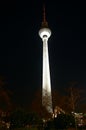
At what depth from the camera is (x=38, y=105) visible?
51375 mm

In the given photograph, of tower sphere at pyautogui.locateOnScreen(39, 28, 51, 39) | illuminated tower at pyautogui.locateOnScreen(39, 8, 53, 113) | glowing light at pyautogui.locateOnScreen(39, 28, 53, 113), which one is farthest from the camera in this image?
tower sphere at pyautogui.locateOnScreen(39, 28, 51, 39)

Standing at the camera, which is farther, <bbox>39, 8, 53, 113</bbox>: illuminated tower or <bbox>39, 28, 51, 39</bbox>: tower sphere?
<bbox>39, 28, 51, 39</bbox>: tower sphere

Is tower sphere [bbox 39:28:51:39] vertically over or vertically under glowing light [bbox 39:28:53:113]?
over

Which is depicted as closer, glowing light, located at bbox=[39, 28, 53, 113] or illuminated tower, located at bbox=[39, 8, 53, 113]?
glowing light, located at bbox=[39, 28, 53, 113]

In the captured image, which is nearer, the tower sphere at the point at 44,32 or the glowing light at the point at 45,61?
the glowing light at the point at 45,61

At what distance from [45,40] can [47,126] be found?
246 feet

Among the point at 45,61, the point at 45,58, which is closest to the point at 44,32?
the point at 45,58

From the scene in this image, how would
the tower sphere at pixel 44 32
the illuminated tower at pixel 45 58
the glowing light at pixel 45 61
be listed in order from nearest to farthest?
the glowing light at pixel 45 61
the illuminated tower at pixel 45 58
the tower sphere at pixel 44 32

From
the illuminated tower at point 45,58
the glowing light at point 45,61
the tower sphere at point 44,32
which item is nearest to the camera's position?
the glowing light at point 45,61

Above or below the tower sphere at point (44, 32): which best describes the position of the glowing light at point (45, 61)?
below

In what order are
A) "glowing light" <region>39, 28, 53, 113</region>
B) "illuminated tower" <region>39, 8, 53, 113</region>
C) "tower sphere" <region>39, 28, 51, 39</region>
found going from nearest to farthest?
"glowing light" <region>39, 28, 53, 113</region> < "illuminated tower" <region>39, 8, 53, 113</region> < "tower sphere" <region>39, 28, 51, 39</region>

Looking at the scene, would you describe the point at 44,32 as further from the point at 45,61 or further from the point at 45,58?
the point at 45,61

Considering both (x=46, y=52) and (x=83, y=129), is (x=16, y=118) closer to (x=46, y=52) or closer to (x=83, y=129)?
(x=83, y=129)

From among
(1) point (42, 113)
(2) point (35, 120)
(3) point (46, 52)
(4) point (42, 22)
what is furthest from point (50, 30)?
(2) point (35, 120)
